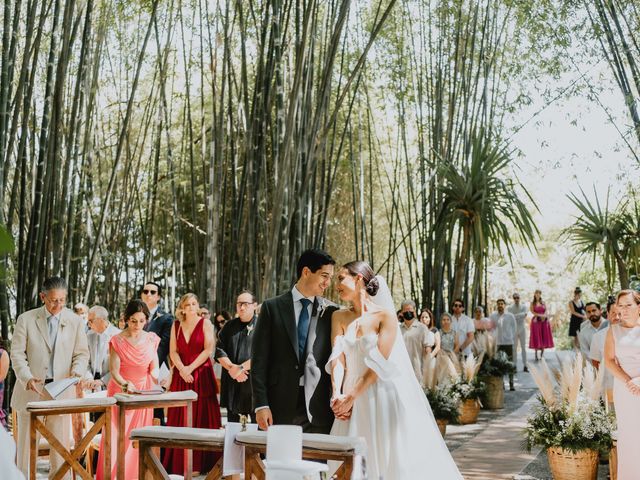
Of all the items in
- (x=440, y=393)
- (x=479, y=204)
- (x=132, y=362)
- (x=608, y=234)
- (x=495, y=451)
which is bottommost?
(x=495, y=451)

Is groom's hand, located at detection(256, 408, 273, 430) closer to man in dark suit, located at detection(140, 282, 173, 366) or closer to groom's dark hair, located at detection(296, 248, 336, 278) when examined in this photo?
groom's dark hair, located at detection(296, 248, 336, 278)

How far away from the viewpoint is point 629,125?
8.74 m

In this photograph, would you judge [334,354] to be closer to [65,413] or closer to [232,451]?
[232,451]

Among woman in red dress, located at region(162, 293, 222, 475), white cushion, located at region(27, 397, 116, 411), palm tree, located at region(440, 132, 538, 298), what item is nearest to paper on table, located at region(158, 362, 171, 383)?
woman in red dress, located at region(162, 293, 222, 475)

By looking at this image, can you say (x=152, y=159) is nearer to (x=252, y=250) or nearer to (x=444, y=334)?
(x=252, y=250)

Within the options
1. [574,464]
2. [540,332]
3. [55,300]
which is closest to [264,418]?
[55,300]

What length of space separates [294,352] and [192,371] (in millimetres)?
2293

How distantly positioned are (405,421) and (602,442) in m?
2.01

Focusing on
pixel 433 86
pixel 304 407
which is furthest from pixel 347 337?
pixel 433 86

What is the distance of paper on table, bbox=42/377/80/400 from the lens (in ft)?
14.2

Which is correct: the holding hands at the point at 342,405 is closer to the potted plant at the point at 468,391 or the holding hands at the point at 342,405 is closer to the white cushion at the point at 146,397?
the white cushion at the point at 146,397

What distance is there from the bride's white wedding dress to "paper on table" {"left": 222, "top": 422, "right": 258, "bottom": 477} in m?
0.53

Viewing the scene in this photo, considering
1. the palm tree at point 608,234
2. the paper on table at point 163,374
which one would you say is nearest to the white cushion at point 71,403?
the paper on table at point 163,374

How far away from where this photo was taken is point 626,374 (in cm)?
463
